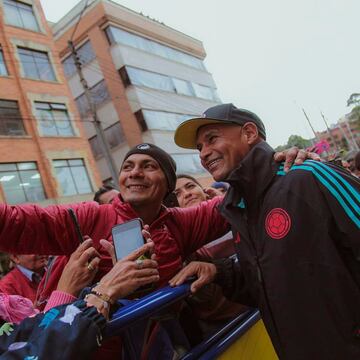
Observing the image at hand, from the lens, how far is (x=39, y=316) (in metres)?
1.22

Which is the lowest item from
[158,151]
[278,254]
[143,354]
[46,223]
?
[143,354]

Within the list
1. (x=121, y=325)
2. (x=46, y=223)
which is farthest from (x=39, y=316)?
(x=46, y=223)

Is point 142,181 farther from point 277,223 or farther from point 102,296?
point 102,296

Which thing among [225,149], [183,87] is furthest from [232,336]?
[183,87]

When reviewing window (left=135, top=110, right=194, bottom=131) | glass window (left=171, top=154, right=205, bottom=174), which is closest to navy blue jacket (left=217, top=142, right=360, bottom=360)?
glass window (left=171, top=154, right=205, bottom=174)

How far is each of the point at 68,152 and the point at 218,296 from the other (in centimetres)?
1802

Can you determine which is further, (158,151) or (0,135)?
(0,135)

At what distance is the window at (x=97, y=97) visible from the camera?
24.9m

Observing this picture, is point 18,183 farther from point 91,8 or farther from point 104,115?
point 91,8

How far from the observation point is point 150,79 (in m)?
25.1

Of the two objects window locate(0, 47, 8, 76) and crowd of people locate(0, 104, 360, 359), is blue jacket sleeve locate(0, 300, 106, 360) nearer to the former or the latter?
crowd of people locate(0, 104, 360, 359)

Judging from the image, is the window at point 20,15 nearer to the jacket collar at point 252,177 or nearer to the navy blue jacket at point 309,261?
the jacket collar at point 252,177

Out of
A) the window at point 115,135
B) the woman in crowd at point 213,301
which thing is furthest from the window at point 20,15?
the woman in crowd at point 213,301

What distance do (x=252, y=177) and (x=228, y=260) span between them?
1.77ft
